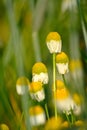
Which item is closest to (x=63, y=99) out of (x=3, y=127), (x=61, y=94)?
(x=61, y=94)

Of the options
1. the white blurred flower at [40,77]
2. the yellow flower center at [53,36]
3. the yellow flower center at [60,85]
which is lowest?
the yellow flower center at [60,85]

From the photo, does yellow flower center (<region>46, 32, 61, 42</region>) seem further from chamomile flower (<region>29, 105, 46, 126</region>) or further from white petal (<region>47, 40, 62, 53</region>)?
chamomile flower (<region>29, 105, 46, 126</region>)

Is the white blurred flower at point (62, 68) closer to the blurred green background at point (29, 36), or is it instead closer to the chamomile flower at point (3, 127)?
the blurred green background at point (29, 36)

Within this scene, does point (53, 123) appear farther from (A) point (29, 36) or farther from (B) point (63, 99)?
(A) point (29, 36)

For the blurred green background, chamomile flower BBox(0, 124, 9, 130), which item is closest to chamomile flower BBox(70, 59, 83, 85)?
the blurred green background

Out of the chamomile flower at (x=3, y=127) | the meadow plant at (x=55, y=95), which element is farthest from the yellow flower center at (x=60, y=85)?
the chamomile flower at (x=3, y=127)

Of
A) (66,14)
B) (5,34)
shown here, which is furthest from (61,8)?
(5,34)

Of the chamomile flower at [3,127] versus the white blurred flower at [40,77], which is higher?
the white blurred flower at [40,77]
